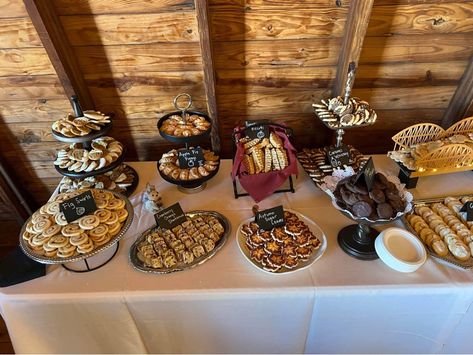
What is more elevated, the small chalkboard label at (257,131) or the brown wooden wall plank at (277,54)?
the brown wooden wall plank at (277,54)

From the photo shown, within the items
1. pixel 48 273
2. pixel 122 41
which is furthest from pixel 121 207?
pixel 122 41

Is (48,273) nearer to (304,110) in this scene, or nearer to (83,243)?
(83,243)

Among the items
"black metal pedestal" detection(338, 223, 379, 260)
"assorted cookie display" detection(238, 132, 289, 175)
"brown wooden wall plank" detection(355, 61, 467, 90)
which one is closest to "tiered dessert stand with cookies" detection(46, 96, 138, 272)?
"assorted cookie display" detection(238, 132, 289, 175)

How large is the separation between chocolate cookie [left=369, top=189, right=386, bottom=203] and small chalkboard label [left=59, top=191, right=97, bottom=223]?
0.85 meters

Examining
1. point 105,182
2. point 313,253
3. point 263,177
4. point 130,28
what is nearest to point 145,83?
point 130,28

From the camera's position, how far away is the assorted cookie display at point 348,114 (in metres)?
1.17

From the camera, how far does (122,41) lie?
1.21 metres

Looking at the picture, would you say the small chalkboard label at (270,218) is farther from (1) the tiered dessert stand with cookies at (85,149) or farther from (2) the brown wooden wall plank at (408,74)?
(2) the brown wooden wall plank at (408,74)

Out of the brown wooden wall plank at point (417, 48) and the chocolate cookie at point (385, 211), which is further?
the brown wooden wall plank at point (417, 48)

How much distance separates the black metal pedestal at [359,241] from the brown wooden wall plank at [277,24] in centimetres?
78

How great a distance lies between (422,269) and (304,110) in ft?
2.73

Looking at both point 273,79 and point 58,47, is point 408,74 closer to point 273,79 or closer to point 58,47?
point 273,79

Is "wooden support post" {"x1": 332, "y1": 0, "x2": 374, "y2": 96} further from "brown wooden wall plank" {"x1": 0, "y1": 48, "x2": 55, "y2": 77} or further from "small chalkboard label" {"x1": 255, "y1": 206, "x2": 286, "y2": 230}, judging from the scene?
"brown wooden wall plank" {"x1": 0, "y1": 48, "x2": 55, "y2": 77}

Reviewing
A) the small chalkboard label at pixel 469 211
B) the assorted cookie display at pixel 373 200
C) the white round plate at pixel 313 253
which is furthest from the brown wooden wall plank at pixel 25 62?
the small chalkboard label at pixel 469 211
